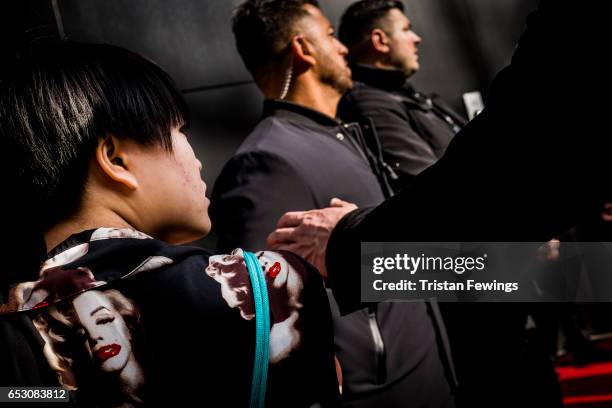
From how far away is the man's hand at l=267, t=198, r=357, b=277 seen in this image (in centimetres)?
105

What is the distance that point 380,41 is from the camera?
2.31 meters

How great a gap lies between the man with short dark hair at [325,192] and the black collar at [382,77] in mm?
430

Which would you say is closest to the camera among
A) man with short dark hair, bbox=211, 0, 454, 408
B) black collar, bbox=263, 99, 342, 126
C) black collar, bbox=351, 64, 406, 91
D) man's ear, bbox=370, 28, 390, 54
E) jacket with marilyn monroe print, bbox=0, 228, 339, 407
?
jacket with marilyn monroe print, bbox=0, 228, 339, 407

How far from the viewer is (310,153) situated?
1.48 m

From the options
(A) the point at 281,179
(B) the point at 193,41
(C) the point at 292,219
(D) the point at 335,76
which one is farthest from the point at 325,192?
(B) the point at 193,41

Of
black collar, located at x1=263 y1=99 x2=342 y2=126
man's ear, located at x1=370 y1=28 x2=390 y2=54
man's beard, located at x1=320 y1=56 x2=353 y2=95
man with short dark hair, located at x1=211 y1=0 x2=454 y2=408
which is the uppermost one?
man's ear, located at x1=370 y1=28 x2=390 y2=54

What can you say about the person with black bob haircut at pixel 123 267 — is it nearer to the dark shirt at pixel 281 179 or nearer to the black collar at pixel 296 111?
the dark shirt at pixel 281 179

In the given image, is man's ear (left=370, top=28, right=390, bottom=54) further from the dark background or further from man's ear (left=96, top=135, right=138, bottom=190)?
man's ear (left=96, top=135, right=138, bottom=190)

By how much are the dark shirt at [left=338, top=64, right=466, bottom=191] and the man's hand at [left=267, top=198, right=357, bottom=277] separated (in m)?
0.62

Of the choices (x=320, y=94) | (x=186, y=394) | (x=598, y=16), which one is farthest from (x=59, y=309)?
(x=320, y=94)

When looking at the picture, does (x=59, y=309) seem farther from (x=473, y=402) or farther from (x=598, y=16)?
(x=473, y=402)

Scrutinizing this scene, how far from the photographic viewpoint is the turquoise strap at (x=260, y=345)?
631 mm

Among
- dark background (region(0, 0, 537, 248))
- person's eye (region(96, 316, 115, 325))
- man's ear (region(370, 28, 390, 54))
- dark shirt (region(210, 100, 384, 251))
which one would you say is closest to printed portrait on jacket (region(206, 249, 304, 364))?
person's eye (region(96, 316, 115, 325))

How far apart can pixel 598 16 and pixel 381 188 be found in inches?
38.9
